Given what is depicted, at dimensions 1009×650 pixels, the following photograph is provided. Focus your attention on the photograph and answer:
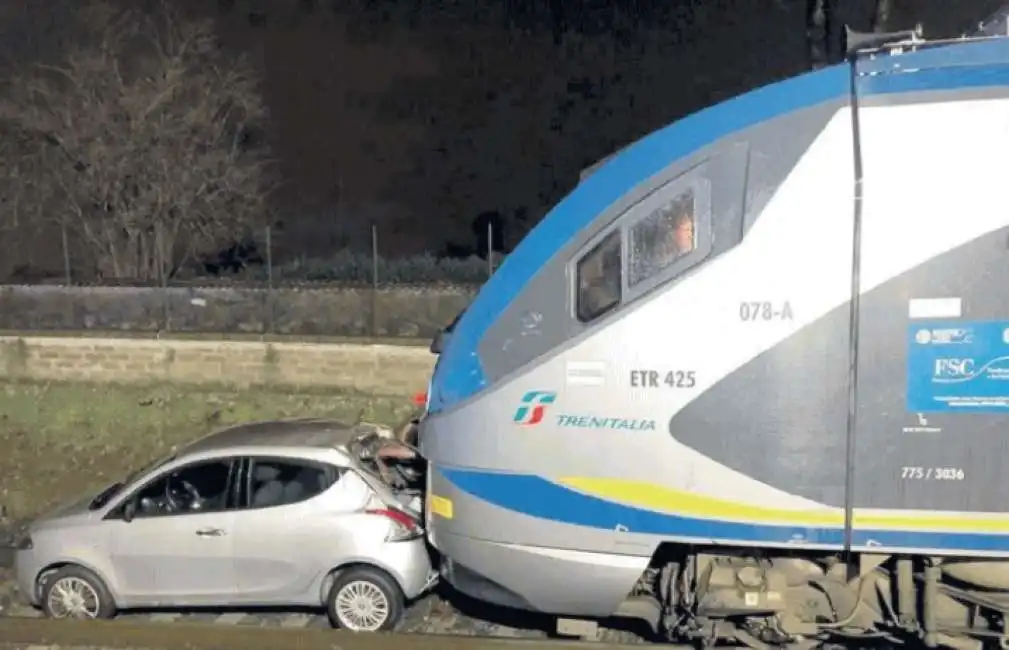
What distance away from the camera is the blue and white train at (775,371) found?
6.16m

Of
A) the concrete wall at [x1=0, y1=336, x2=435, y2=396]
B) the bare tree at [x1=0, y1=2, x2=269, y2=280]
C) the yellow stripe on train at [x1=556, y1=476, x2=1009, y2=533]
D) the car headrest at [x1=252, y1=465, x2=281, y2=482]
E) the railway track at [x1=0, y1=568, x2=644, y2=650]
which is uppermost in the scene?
the bare tree at [x1=0, y1=2, x2=269, y2=280]

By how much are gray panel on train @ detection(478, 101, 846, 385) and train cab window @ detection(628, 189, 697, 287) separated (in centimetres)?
13

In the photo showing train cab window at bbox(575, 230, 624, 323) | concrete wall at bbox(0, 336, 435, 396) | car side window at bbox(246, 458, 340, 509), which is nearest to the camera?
train cab window at bbox(575, 230, 624, 323)

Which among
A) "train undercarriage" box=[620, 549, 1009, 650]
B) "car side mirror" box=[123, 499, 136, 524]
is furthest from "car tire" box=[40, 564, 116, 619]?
"train undercarriage" box=[620, 549, 1009, 650]

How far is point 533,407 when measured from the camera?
679 cm

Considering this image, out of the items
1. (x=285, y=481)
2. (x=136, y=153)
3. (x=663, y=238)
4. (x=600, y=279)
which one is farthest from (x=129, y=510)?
(x=136, y=153)

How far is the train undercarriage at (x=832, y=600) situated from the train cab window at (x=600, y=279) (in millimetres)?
1679

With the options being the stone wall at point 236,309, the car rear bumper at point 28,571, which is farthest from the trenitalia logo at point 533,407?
the stone wall at point 236,309

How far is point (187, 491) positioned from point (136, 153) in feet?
39.4

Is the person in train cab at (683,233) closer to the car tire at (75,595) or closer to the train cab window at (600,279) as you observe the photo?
the train cab window at (600,279)

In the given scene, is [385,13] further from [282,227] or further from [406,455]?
[406,455]

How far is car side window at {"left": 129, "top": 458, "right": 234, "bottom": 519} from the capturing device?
921cm

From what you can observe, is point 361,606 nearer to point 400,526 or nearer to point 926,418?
point 400,526

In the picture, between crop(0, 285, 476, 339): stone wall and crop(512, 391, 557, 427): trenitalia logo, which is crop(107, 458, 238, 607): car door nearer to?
crop(512, 391, 557, 427): trenitalia logo
